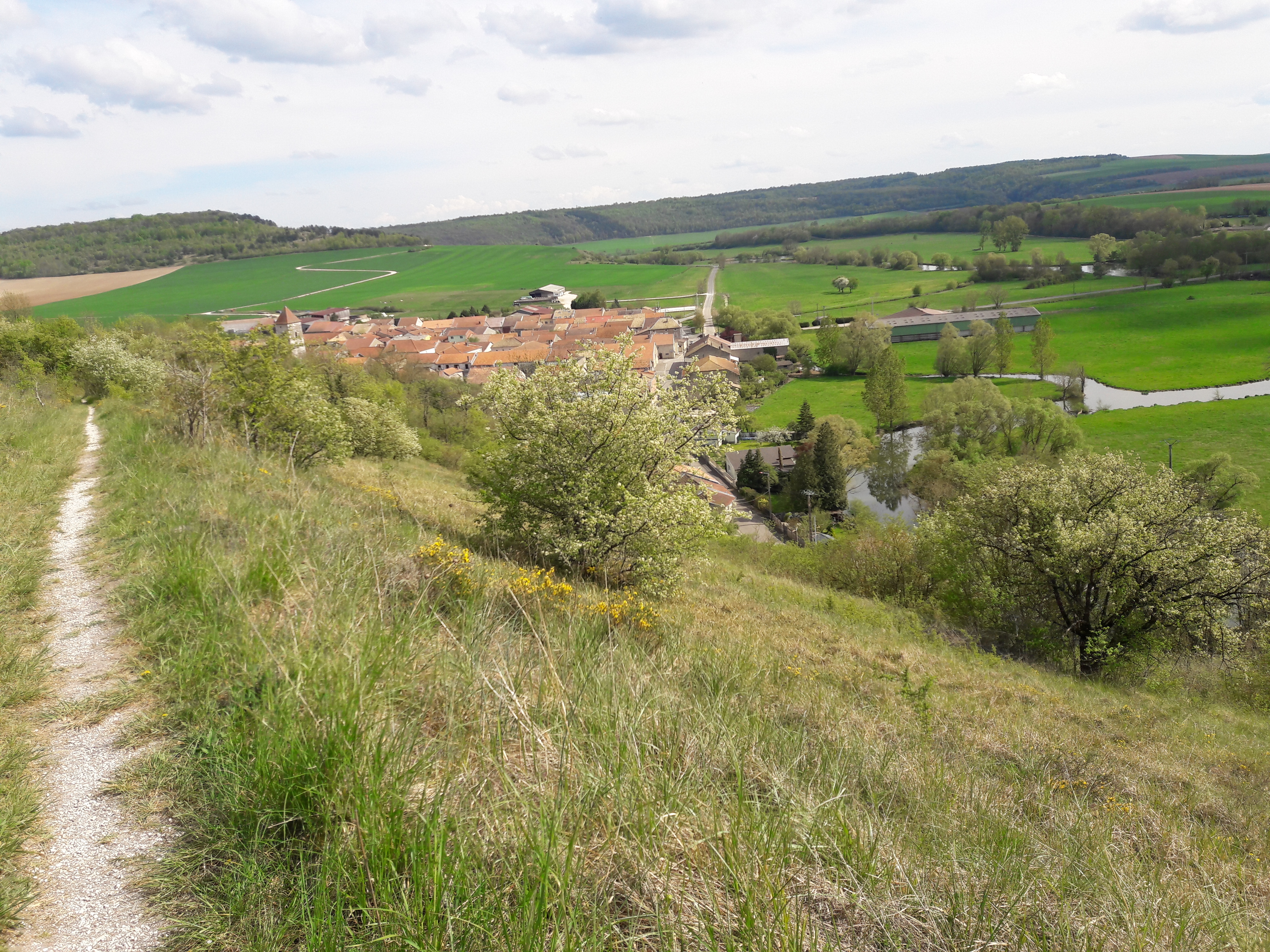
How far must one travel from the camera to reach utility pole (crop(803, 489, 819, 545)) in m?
42.8

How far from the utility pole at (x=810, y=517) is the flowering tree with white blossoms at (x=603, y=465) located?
22072 mm

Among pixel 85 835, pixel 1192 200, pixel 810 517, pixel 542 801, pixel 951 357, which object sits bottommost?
pixel 810 517

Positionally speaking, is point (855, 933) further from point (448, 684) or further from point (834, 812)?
point (448, 684)

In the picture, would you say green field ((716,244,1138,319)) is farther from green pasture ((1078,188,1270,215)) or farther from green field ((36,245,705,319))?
green pasture ((1078,188,1270,215))

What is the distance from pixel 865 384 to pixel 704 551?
61353mm

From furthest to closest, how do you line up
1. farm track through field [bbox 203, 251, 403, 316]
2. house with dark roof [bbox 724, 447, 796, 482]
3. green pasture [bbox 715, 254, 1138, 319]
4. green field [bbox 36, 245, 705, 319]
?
1. farm track through field [bbox 203, 251, 403, 316]
2. green field [bbox 36, 245, 705, 319]
3. green pasture [bbox 715, 254, 1138, 319]
4. house with dark roof [bbox 724, 447, 796, 482]

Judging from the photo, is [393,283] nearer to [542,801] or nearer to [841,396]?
[841,396]

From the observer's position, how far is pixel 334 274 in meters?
158

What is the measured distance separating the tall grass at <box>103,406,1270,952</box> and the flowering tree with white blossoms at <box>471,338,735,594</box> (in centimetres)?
718

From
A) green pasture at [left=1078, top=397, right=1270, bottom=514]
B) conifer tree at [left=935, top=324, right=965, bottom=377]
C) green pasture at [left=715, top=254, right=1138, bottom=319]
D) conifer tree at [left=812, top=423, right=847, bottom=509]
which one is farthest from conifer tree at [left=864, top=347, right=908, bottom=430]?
green pasture at [left=715, top=254, right=1138, bottom=319]

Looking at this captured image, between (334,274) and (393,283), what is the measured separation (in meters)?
13.7

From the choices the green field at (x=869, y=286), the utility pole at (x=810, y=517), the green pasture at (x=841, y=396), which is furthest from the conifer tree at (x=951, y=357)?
the utility pole at (x=810, y=517)

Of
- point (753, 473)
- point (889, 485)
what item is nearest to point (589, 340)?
point (753, 473)

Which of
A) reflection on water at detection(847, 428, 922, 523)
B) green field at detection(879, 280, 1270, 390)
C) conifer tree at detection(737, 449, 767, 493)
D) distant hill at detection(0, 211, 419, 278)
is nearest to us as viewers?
reflection on water at detection(847, 428, 922, 523)
